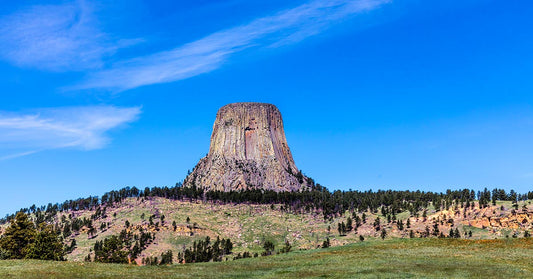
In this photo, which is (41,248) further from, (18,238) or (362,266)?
(362,266)

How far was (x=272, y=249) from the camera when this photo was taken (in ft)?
529

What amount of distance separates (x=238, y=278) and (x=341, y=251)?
2293 cm

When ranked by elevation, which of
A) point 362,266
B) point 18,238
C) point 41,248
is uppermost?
point 18,238

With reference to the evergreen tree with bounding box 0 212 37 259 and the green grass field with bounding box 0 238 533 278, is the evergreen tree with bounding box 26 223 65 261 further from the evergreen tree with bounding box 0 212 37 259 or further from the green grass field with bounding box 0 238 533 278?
the green grass field with bounding box 0 238 533 278

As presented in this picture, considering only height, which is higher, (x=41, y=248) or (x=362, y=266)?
(x=362, y=266)

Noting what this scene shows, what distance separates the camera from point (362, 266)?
52.5 metres

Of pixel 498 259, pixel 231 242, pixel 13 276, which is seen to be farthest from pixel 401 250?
→ pixel 231 242

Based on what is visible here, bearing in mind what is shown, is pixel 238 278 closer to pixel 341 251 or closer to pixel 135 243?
pixel 341 251

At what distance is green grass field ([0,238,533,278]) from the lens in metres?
46.9

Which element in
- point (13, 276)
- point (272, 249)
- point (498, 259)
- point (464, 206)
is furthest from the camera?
point (464, 206)

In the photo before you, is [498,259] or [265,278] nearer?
[265,278]

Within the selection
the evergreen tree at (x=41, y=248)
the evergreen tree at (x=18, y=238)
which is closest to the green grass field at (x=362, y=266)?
the evergreen tree at (x=41, y=248)

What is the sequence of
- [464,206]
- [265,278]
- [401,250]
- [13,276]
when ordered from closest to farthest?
[13,276], [265,278], [401,250], [464,206]

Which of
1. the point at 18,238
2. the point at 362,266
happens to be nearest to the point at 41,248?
the point at 18,238
